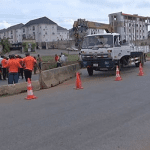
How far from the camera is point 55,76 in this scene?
44.7 ft

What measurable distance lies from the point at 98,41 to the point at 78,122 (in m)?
10.2

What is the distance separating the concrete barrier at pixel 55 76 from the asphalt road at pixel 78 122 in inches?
102

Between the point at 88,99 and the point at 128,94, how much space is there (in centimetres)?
173

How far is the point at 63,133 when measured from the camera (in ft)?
18.0

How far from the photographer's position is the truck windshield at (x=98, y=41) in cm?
1561

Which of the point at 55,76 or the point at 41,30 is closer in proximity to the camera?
the point at 55,76

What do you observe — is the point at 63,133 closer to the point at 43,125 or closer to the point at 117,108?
the point at 43,125

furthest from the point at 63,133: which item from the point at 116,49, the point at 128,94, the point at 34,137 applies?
the point at 116,49

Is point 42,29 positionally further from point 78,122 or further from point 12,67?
point 78,122

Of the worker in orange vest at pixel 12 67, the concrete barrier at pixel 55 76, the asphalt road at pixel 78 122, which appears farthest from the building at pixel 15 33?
the asphalt road at pixel 78 122

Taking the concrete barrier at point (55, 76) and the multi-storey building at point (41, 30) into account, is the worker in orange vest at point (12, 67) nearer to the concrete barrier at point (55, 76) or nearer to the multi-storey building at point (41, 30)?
the concrete barrier at point (55, 76)

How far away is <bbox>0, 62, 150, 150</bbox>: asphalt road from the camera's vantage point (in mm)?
4895

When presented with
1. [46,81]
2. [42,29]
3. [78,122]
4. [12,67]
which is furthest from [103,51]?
[42,29]

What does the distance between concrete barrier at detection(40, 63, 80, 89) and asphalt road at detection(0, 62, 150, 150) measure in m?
2.58
